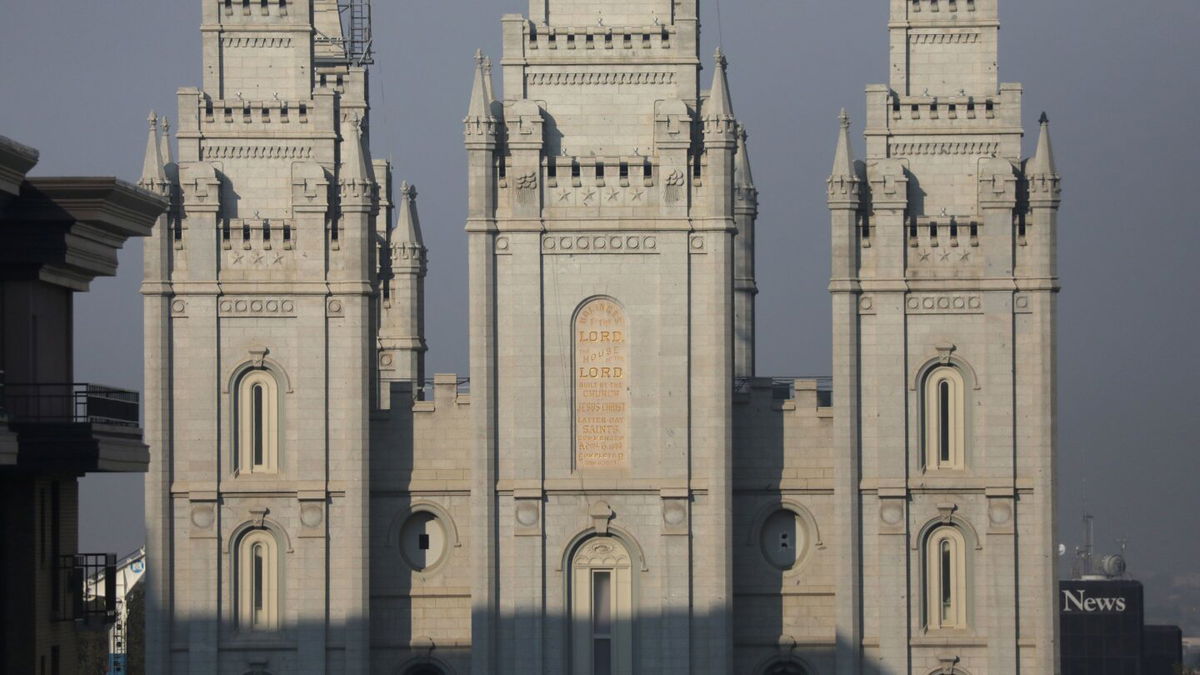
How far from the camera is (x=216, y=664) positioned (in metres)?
75.2

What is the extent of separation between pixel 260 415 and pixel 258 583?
14.2ft

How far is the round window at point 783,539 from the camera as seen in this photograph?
3004 inches

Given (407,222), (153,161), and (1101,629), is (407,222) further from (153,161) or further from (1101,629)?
(1101,629)

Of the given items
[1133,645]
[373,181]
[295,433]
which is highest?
[373,181]

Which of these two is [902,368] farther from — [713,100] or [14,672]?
[14,672]

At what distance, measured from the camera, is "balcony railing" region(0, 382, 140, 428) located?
163 feet

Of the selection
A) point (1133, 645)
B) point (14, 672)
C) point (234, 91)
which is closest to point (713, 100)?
point (234, 91)

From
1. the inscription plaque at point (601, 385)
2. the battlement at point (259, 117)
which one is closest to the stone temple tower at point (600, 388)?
the inscription plaque at point (601, 385)

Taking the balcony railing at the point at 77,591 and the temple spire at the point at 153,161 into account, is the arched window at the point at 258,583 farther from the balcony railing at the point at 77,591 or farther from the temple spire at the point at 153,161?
the balcony railing at the point at 77,591

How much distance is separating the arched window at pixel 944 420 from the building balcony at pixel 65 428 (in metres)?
29.3

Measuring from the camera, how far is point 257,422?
250 ft

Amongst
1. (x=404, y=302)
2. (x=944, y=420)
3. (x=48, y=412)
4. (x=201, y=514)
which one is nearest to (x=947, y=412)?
(x=944, y=420)

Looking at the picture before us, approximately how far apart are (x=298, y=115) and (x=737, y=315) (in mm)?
14917

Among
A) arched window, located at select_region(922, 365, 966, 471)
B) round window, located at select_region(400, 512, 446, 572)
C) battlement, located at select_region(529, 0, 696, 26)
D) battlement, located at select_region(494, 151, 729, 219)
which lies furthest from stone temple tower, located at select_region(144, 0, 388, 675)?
arched window, located at select_region(922, 365, 966, 471)
